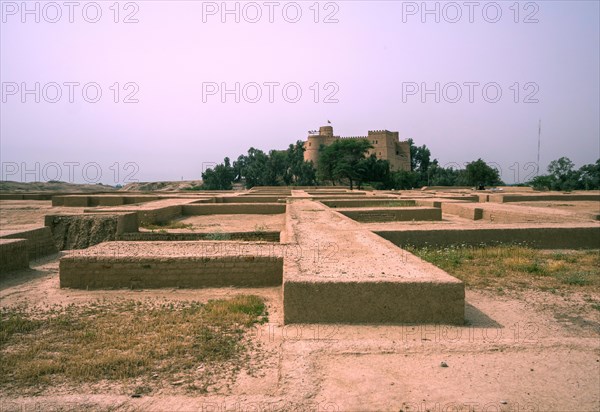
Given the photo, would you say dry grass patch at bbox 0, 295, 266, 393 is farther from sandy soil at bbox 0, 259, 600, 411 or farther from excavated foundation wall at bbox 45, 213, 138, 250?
excavated foundation wall at bbox 45, 213, 138, 250

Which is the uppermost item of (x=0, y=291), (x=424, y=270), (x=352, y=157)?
(x=352, y=157)

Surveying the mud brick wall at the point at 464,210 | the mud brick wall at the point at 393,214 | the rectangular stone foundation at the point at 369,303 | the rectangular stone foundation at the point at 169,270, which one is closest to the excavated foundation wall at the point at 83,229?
the rectangular stone foundation at the point at 169,270

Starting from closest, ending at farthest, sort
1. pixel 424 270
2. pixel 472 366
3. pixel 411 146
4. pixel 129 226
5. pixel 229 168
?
pixel 472 366, pixel 424 270, pixel 129 226, pixel 229 168, pixel 411 146

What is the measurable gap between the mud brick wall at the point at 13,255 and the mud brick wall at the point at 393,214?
7.24 meters

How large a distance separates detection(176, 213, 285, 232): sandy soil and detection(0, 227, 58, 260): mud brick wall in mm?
2617

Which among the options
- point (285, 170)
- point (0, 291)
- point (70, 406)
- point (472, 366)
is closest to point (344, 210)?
point (0, 291)

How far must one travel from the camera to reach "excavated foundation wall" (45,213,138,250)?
30.6 feet

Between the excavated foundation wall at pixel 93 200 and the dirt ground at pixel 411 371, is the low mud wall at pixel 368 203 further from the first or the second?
the dirt ground at pixel 411 371

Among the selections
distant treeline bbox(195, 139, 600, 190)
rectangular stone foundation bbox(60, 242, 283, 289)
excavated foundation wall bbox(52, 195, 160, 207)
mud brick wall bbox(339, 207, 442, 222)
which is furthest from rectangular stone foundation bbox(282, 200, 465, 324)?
distant treeline bbox(195, 139, 600, 190)

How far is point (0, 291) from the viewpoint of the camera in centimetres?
554

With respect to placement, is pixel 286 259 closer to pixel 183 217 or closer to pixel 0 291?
pixel 0 291

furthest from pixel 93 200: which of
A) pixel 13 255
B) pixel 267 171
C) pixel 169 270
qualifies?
pixel 267 171

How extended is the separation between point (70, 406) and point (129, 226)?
7.76 m

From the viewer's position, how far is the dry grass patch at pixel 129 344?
3006 millimetres
